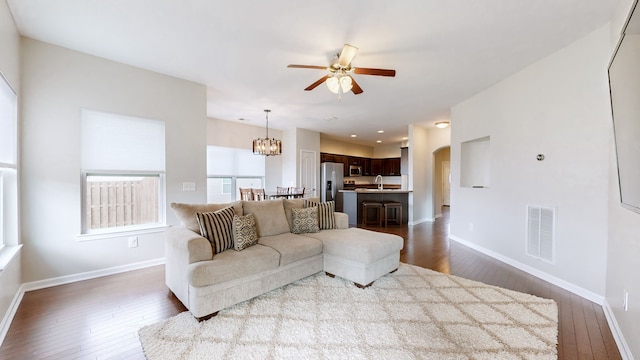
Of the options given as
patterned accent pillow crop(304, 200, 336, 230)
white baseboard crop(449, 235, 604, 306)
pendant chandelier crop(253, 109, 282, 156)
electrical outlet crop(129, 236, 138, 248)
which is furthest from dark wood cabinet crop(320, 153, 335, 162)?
electrical outlet crop(129, 236, 138, 248)

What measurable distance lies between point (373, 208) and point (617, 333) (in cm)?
509

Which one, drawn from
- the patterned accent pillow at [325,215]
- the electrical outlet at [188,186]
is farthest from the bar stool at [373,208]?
the electrical outlet at [188,186]

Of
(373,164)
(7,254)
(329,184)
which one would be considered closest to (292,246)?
(7,254)

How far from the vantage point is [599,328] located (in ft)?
7.00

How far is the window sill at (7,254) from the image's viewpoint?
2.10m

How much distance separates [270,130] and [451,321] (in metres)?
6.51

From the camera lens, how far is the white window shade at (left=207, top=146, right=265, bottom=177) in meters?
6.45

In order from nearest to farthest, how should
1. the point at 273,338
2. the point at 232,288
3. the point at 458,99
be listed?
the point at 273,338
the point at 232,288
the point at 458,99

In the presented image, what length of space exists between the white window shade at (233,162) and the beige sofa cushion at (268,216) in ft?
11.8

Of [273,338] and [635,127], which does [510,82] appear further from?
[273,338]

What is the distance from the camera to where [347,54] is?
2537 millimetres

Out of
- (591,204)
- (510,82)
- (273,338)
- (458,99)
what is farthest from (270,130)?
(591,204)

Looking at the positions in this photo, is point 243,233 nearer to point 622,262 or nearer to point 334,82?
point 334,82

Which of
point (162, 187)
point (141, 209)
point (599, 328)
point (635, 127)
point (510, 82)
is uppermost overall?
point (510, 82)
